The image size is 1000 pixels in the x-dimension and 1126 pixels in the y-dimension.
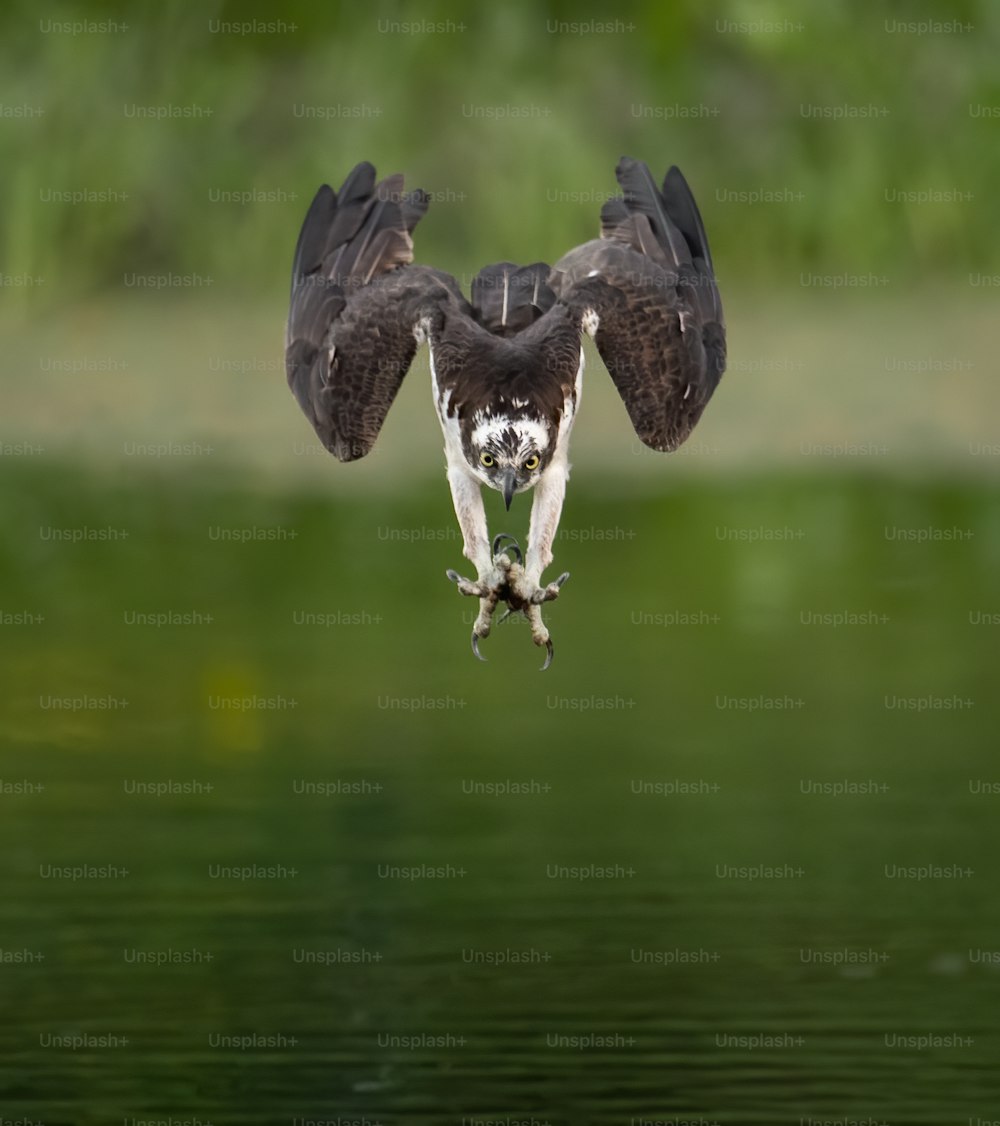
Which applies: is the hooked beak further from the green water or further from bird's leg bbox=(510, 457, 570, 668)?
the green water

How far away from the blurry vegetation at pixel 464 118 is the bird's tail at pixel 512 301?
2319 centimetres

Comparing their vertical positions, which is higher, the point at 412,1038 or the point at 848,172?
the point at 848,172

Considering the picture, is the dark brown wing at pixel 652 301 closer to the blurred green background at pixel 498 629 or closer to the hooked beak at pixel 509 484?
the hooked beak at pixel 509 484

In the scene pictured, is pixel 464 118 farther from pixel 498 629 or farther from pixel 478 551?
pixel 478 551

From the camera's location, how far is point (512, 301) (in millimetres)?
17812

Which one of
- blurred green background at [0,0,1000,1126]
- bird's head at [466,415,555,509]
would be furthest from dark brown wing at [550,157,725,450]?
blurred green background at [0,0,1000,1126]

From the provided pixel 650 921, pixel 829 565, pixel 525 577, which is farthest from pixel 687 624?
pixel 525 577

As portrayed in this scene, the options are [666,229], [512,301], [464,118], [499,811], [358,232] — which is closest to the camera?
[512,301]

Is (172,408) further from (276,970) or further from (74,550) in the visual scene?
(276,970)

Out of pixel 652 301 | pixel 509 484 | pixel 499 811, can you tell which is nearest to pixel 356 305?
pixel 652 301

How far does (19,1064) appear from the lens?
2398cm

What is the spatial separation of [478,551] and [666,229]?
2358 mm

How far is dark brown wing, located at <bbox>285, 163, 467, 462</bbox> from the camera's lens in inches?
698

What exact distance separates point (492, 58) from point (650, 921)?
1698 centimetres
